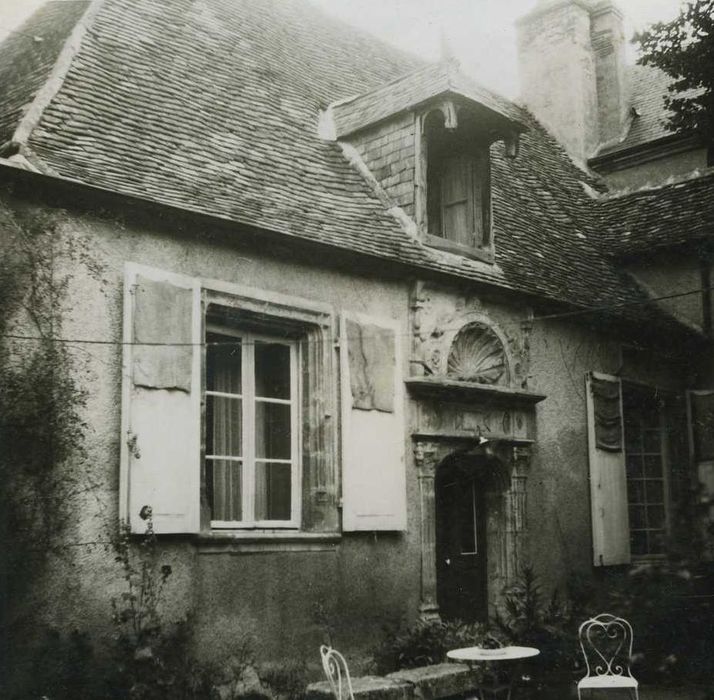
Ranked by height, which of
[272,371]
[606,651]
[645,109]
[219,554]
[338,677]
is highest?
[645,109]

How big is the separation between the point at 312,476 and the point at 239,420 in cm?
75

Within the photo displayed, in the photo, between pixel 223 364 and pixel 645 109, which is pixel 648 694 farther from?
pixel 645 109

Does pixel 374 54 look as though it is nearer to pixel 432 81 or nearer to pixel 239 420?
pixel 432 81

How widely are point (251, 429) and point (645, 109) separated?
9533 millimetres

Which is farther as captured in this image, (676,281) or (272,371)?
(676,281)

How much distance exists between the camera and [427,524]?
26.9 ft

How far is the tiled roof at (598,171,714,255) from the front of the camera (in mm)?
11375

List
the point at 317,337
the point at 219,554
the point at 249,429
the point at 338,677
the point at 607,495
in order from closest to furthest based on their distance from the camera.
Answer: the point at 338,677 → the point at 219,554 → the point at 249,429 → the point at 317,337 → the point at 607,495

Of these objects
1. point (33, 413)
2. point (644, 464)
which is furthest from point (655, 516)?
point (33, 413)

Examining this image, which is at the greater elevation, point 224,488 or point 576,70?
point 576,70

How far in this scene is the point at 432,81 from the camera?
350 inches

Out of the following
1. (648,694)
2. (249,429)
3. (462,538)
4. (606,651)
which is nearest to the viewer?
(249,429)

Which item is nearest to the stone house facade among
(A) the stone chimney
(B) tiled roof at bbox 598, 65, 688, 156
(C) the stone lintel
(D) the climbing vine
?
(D) the climbing vine

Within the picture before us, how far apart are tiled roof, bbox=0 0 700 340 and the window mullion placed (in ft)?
3.27
